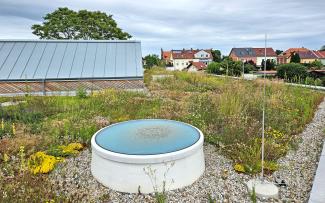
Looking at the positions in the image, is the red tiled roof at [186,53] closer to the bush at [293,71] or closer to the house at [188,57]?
the house at [188,57]

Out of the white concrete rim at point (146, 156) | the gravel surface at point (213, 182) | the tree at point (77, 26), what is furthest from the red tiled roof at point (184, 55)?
the white concrete rim at point (146, 156)

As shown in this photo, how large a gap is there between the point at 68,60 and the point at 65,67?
537 millimetres

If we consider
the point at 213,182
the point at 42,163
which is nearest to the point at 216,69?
the point at 213,182

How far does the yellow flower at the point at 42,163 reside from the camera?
3.32 m

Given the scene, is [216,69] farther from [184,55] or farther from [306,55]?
[184,55]

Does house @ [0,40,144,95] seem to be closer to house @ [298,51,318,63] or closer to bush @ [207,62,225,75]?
bush @ [207,62,225,75]

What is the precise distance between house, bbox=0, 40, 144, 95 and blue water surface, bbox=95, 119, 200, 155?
610 centimetres

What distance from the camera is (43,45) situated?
36.9ft

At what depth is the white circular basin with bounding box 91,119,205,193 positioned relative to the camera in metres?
2.88

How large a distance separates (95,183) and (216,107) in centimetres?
339

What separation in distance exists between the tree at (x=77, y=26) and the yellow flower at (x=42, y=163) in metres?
20.0

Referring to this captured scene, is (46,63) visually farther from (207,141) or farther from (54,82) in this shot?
(207,141)

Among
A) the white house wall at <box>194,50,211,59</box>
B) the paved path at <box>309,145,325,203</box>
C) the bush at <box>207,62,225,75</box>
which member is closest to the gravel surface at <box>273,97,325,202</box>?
the paved path at <box>309,145,325,203</box>

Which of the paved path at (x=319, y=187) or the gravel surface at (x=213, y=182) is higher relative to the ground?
the paved path at (x=319, y=187)
